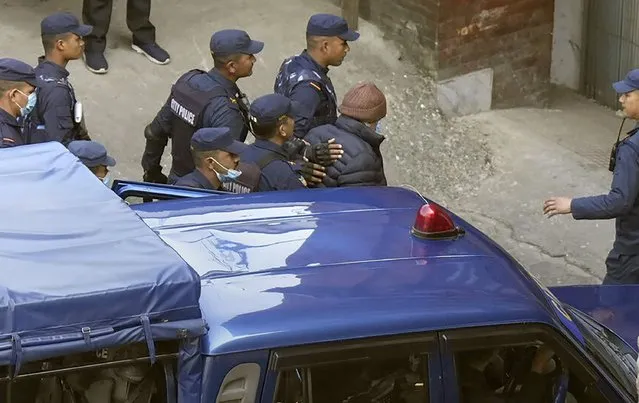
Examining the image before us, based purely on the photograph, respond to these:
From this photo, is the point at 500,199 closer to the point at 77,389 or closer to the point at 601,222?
the point at 601,222

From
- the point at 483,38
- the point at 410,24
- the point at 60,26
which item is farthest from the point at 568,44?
the point at 60,26

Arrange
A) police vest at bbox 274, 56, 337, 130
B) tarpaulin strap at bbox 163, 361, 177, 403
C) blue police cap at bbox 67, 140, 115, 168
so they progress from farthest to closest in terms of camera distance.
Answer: police vest at bbox 274, 56, 337, 130 → blue police cap at bbox 67, 140, 115, 168 → tarpaulin strap at bbox 163, 361, 177, 403

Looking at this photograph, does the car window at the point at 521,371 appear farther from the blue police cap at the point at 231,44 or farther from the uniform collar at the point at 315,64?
the uniform collar at the point at 315,64

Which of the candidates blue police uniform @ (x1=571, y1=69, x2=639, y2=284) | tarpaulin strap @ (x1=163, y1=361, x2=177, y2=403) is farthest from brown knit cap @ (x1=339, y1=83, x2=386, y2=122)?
tarpaulin strap @ (x1=163, y1=361, x2=177, y2=403)

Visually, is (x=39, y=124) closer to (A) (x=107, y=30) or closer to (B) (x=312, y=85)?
(B) (x=312, y=85)

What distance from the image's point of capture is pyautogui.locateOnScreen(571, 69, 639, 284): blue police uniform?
6.25 m

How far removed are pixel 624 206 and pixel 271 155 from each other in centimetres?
188

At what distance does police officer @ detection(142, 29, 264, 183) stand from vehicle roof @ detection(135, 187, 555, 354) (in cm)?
210

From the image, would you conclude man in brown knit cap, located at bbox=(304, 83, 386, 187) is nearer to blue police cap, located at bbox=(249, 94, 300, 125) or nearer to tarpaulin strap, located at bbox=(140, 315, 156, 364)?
blue police cap, located at bbox=(249, 94, 300, 125)

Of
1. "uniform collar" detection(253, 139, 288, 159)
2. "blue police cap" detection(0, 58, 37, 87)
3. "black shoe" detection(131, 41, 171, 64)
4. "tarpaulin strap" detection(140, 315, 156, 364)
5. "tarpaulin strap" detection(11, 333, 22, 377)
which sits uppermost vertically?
"tarpaulin strap" detection(11, 333, 22, 377)

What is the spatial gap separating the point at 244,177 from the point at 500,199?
322 centimetres

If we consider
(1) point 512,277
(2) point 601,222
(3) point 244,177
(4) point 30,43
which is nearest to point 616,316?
(1) point 512,277

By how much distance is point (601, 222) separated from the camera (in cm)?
855

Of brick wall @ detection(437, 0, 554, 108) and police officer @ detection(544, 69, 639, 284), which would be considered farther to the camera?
brick wall @ detection(437, 0, 554, 108)
